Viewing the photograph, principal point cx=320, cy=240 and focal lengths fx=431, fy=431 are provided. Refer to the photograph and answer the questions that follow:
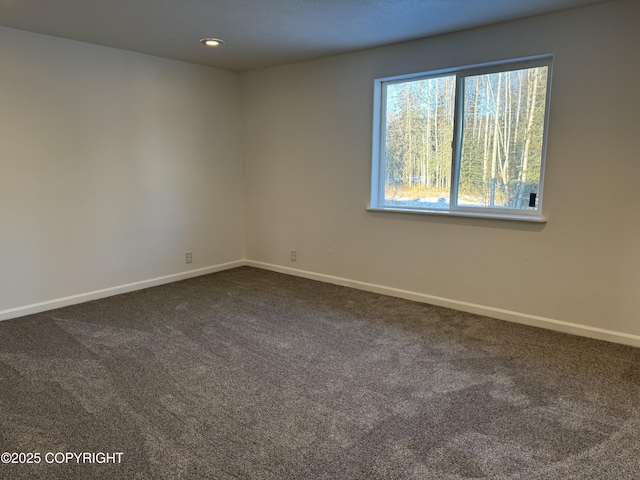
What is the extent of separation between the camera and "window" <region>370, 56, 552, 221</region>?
3.42m

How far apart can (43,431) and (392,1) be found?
3.20 m

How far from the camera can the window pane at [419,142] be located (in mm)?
3912

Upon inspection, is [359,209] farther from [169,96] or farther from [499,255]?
[169,96]

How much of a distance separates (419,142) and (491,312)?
5.50 feet

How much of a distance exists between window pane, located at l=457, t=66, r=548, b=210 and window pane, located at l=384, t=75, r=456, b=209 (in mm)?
174

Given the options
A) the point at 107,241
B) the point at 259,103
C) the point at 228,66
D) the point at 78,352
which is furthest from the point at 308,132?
the point at 78,352

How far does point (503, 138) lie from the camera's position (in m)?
3.55

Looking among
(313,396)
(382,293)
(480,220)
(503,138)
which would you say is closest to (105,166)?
(382,293)

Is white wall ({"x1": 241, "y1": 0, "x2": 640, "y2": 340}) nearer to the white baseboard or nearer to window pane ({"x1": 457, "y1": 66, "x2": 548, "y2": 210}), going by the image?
the white baseboard

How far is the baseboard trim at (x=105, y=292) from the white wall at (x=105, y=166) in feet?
0.12

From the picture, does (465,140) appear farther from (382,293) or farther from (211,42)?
(211,42)

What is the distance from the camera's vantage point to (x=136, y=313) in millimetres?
3752

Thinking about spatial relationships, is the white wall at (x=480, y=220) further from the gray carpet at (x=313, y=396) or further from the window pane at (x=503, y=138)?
the gray carpet at (x=313, y=396)

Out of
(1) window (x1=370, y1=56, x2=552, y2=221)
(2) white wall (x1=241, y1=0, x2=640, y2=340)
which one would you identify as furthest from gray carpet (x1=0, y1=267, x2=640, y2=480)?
(1) window (x1=370, y1=56, x2=552, y2=221)
